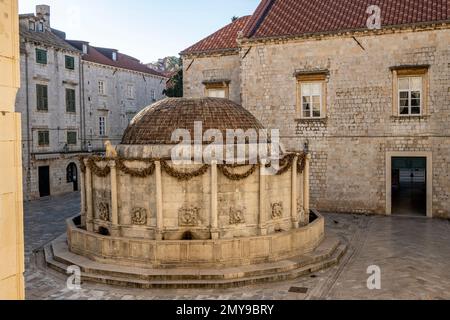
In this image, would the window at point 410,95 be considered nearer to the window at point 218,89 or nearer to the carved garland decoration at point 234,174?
the window at point 218,89

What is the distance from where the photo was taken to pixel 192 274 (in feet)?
40.2

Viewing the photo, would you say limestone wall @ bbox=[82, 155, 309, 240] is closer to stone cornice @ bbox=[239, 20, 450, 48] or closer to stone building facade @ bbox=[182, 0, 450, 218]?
stone building facade @ bbox=[182, 0, 450, 218]

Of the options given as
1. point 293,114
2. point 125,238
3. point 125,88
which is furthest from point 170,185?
point 125,88

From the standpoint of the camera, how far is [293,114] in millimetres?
24438

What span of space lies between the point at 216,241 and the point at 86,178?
573 centimetres

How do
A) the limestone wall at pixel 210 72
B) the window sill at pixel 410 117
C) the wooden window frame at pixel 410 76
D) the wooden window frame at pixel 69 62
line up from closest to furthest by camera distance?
1. the wooden window frame at pixel 410 76
2. the window sill at pixel 410 117
3. the limestone wall at pixel 210 72
4. the wooden window frame at pixel 69 62

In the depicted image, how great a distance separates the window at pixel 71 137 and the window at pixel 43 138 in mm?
2390

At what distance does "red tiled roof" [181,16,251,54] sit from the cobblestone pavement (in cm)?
1476

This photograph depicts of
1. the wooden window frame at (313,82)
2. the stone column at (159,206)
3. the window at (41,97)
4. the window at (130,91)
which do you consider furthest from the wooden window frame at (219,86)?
the window at (130,91)

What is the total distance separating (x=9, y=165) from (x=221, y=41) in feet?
84.4

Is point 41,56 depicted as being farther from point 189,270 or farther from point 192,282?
point 192,282

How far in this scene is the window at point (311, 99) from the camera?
23.9 metres

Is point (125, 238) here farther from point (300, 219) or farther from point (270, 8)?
point (270, 8)

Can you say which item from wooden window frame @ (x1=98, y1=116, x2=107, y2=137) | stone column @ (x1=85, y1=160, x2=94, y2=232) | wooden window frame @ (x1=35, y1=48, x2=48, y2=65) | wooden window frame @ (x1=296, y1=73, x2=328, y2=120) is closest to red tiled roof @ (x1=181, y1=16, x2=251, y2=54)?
wooden window frame @ (x1=296, y1=73, x2=328, y2=120)
